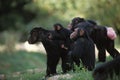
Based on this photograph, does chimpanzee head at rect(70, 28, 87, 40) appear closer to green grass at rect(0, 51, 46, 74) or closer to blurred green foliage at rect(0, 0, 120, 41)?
green grass at rect(0, 51, 46, 74)

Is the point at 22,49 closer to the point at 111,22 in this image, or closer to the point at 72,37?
the point at 111,22

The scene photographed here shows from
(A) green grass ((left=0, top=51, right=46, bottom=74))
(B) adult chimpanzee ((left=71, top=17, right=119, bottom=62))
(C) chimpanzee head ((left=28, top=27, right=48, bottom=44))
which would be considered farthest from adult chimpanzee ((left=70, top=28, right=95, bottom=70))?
(A) green grass ((left=0, top=51, right=46, bottom=74))

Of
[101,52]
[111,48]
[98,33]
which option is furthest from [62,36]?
[101,52]

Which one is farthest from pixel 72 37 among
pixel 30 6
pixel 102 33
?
pixel 30 6

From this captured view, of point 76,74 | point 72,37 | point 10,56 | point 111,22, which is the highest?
point 111,22

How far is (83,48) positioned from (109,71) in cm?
289

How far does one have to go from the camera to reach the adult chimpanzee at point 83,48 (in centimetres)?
1237

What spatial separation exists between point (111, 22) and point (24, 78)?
15754mm

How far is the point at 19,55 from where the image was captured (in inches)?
1054

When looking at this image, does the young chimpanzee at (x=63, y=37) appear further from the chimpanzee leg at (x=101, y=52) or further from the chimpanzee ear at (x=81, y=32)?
the chimpanzee leg at (x=101, y=52)

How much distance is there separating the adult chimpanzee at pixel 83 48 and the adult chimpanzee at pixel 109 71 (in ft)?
8.82

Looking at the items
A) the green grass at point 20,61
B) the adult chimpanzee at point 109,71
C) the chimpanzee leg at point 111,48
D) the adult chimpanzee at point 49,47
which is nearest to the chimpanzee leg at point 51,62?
the adult chimpanzee at point 49,47

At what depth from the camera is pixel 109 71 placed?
9617 mm

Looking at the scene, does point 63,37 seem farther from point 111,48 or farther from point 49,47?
point 111,48
